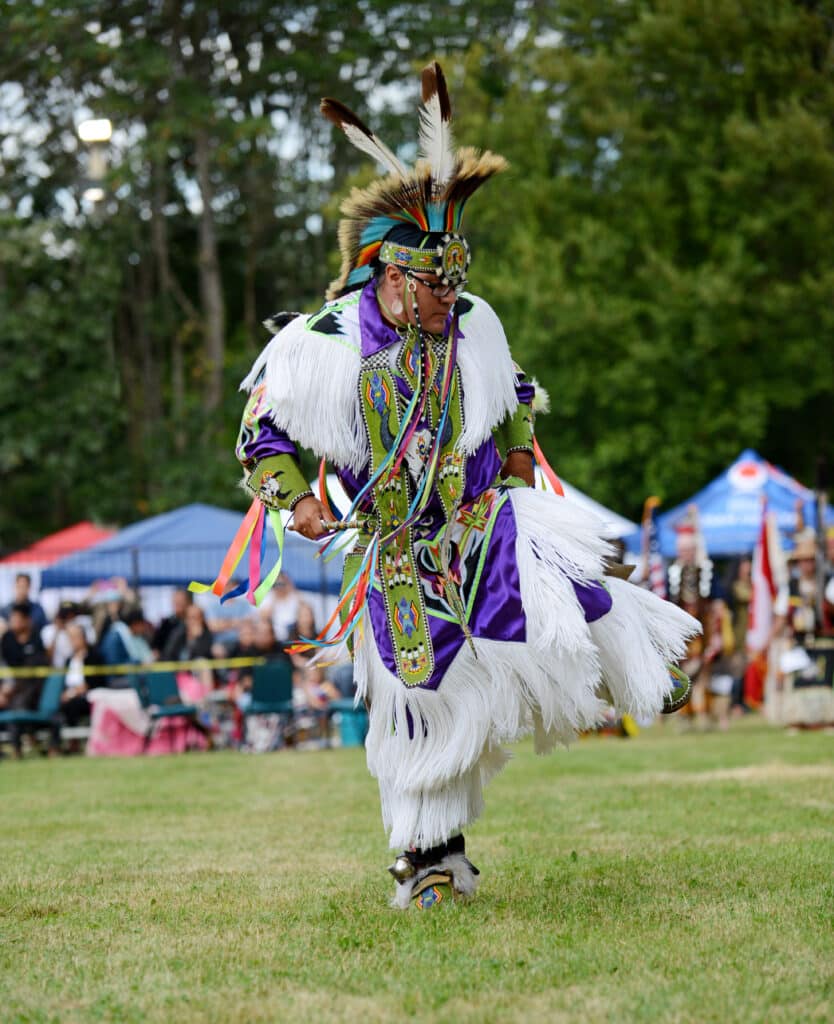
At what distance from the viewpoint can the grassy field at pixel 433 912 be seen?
365 cm

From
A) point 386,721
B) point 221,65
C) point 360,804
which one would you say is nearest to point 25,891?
point 386,721

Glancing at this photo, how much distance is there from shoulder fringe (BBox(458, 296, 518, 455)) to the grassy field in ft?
4.98

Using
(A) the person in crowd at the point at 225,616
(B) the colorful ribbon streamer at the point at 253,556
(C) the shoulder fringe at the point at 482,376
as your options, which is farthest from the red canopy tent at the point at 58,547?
(C) the shoulder fringe at the point at 482,376

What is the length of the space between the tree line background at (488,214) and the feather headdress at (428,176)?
2092cm

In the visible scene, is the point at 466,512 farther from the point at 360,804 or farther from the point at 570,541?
the point at 360,804

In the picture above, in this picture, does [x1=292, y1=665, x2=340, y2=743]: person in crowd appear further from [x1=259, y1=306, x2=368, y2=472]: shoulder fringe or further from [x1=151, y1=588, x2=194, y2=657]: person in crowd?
[x1=259, y1=306, x2=368, y2=472]: shoulder fringe

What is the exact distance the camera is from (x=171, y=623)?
56.3 feet

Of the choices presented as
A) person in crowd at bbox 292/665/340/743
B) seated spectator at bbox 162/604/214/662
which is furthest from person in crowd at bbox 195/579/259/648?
person in crowd at bbox 292/665/340/743

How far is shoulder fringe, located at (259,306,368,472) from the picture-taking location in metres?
5.04

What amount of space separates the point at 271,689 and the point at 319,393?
35.1ft

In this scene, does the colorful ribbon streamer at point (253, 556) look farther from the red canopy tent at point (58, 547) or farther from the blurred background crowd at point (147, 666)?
the red canopy tent at point (58, 547)

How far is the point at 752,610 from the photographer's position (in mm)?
16781

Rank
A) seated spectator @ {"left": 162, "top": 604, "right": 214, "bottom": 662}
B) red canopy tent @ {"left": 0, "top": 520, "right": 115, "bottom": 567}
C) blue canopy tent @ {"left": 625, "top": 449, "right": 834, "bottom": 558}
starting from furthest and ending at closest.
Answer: blue canopy tent @ {"left": 625, "top": 449, "right": 834, "bottom": 558} < red canopy tent @ {"left": 0, "top": 520, "right": 115, "bottom": 567} < seated spectator @ {"left": 162, "top": 604, "right": 214, "bottom": 662}

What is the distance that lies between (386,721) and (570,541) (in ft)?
2.69
